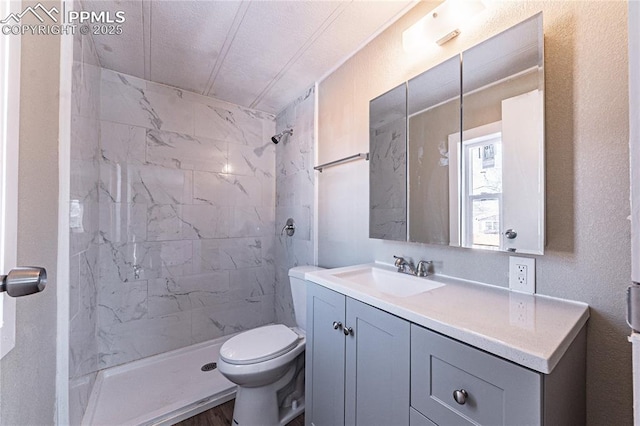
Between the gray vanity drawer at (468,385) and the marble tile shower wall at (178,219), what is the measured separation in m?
1.98

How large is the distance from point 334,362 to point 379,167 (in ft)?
3.40

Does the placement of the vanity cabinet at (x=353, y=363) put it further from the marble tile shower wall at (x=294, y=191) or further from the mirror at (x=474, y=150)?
the marble tile shower wall at (x=294, y=191)

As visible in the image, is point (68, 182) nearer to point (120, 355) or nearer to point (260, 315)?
point (120, 355)

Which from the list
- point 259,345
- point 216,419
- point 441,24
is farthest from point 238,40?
point 216,419

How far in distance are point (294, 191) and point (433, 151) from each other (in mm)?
1365

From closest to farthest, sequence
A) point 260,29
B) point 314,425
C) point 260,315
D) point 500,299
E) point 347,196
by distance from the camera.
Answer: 1. point 500,299
2. point 314,425
3. point 260,29
4. point 347,196
5. point 260,315

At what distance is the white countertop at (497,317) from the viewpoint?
0.61 meters

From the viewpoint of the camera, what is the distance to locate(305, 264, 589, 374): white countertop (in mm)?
608

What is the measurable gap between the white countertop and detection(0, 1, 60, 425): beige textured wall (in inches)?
38.6

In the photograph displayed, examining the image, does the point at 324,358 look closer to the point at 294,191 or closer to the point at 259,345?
the point at 259,345

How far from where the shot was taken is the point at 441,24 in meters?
1.20

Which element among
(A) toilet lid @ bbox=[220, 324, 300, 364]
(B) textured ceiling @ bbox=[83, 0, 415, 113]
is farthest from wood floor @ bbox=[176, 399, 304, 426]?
(B) textured ceiling @ bbox=[83, 0, 415, 113]

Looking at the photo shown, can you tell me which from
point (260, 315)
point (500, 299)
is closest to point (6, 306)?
point (500, 299)

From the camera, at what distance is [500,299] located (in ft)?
3.05
